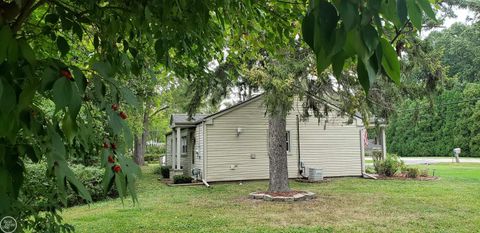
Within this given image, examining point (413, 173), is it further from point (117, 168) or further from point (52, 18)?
point (117, 168)

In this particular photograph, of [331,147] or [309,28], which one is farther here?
[331,147]

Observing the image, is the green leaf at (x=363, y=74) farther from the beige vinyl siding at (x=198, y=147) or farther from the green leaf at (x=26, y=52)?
the beige vinyl siding at (x=198, y=147)

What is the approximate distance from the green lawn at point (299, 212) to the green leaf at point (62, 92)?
639 cm

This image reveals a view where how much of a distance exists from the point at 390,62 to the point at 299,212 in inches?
323

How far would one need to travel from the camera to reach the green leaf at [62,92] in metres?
0.82

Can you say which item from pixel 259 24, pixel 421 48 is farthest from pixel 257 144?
pixel 259 24

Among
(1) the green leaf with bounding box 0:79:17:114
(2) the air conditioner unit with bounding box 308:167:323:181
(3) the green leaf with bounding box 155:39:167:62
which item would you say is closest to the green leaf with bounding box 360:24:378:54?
(1) the green leaf with bounding box 0:79:17:114

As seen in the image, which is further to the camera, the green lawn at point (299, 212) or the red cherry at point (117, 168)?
the green lawn at point (299, 212)

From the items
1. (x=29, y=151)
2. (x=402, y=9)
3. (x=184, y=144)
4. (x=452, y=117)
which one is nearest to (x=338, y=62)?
(x=402, y=9)

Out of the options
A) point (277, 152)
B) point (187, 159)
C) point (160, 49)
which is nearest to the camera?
point (160, 49)

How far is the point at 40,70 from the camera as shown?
1.11 m

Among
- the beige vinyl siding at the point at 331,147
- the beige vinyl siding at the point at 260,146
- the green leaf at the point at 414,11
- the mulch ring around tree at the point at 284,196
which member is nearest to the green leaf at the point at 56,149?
the green leaf at the point at 414,11

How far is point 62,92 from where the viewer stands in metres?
0.84

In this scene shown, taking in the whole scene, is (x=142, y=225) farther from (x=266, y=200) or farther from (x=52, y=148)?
(x=52, y=148)
